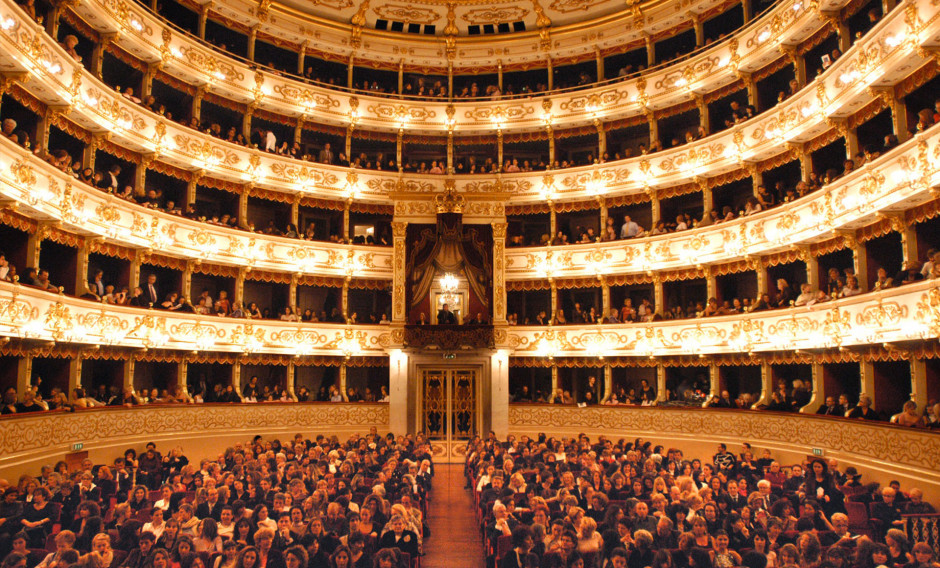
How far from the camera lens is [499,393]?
90.5ft

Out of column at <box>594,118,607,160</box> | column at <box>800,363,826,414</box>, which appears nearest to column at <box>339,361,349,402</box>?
column at <box>594,118,607,160</box>

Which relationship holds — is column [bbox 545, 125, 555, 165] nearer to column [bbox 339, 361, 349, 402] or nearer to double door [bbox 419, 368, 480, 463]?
double door [bbox 419, 368, 480, 463]

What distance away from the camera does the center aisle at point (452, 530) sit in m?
13.0

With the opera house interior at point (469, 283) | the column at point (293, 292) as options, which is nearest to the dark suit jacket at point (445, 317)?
the opera house interior at point (469, 283)

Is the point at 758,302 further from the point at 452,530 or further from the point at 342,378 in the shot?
the point at 342,378

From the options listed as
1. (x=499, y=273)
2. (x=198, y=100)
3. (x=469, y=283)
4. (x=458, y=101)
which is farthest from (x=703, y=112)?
(x=198, y=100)

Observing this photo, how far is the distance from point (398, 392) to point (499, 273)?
252 inches

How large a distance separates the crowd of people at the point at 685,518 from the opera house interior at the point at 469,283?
0.24 ft

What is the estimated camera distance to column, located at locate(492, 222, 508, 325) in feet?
92.6

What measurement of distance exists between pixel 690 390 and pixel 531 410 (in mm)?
6274

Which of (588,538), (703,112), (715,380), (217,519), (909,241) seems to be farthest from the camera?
(703,112)

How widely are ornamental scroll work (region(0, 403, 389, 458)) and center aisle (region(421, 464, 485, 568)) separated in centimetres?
715

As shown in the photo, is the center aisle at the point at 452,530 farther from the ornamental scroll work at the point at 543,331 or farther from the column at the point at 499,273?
the ornamental scroll work at the point at 543,331

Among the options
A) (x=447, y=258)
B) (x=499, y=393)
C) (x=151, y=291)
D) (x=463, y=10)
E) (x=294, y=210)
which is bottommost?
(x=499, y=393)
